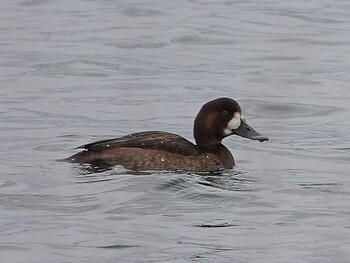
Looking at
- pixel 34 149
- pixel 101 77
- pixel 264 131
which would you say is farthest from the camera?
pixel 101 77

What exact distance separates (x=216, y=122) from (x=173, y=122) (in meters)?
2.42

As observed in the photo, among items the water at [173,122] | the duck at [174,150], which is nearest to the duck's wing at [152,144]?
the duck at [174,150]

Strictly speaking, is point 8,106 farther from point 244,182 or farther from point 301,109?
point 244,182

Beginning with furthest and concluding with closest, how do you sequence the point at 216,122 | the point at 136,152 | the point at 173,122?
the point at 173,122, the point at 216,122, the point at 136,152

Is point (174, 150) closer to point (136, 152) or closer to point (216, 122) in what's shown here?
point (136, 152)

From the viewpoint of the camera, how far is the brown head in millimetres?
10531

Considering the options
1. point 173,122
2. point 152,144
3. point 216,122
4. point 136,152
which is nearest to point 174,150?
point 152,144

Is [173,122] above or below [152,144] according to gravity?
below

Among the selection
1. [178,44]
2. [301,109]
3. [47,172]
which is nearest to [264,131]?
[301,109]

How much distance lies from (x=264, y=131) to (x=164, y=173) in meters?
2.75

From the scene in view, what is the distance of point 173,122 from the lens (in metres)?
12.9

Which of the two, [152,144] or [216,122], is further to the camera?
[216,122]

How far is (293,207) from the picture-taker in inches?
348

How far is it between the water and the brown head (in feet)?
1.05
